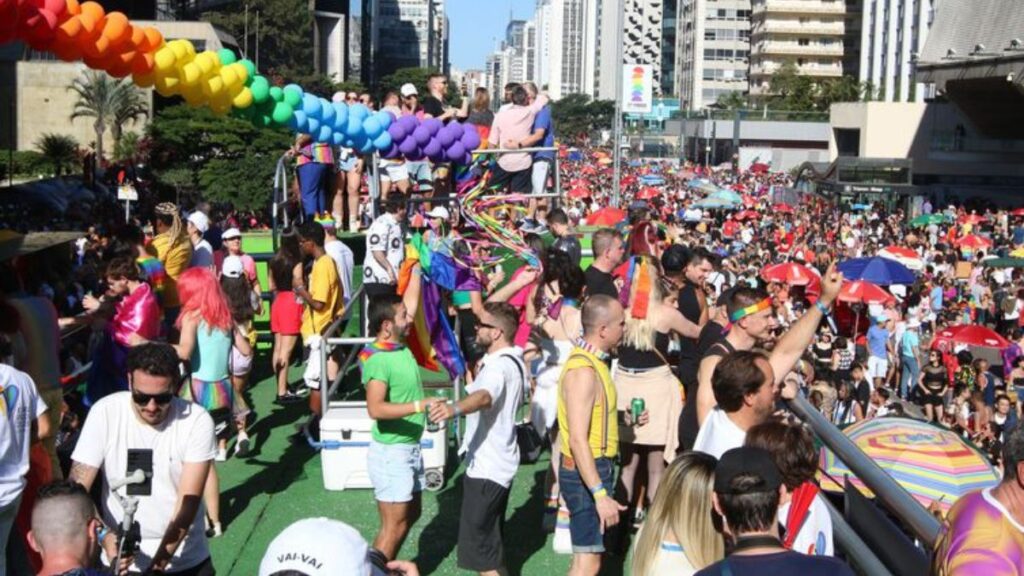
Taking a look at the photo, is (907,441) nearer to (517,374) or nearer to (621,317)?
(621,317)

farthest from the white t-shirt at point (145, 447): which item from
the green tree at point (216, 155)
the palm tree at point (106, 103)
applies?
the palm tree at point (106, 103)

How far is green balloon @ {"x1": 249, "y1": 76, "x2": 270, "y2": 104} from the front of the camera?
9.27 meters

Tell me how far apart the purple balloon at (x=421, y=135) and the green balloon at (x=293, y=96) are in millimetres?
1249

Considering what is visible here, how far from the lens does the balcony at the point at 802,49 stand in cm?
10856

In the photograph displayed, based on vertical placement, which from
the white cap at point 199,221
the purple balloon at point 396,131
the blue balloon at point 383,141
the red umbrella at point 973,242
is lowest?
the red umbrella at point 973,242

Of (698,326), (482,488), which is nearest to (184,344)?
(482,488)

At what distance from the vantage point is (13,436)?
4746mm

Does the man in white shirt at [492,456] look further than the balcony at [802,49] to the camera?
No

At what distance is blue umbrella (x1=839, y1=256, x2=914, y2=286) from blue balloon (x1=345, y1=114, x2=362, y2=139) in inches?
432

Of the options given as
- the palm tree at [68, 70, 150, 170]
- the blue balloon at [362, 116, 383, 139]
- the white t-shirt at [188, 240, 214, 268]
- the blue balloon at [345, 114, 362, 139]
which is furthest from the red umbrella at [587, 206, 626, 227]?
the palm tree at [68, 70, 150, 170]

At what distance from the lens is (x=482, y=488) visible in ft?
19.2

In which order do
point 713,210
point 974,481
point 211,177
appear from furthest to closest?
1. point 713,210
2. point 211,177
3. point 974,481

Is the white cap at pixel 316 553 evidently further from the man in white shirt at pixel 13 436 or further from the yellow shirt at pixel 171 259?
the yellow shirt at pixel 171 259

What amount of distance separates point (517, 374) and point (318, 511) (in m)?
2.21
